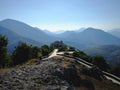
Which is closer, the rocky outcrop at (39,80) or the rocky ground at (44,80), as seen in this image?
the rocky outcrop at (39,80)

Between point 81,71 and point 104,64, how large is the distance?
36045 millimetres

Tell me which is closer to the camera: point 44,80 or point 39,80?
point 39,80

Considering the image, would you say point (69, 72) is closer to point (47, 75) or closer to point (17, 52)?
point (47, 75)

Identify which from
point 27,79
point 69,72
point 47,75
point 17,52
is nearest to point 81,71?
point 69,72

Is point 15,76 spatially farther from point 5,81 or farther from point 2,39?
point 2,39

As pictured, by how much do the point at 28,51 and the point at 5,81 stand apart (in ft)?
176

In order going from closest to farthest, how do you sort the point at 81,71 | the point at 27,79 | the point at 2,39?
1. the point at 27,79
2. the point at 81,71
3. the point at 2,39

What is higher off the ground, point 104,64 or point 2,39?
point 2,39

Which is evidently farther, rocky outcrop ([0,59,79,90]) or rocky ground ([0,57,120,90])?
rocky ground ([0,57,120,90])

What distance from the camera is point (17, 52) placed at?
81500 millimetres

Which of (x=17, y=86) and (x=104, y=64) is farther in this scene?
(x=104, y=64)

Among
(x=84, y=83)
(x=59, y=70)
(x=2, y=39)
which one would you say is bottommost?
(x=84, y=83)

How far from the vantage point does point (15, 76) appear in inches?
Result: 1312

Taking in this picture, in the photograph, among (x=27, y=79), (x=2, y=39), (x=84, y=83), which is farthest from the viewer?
(x=2, y=39)
